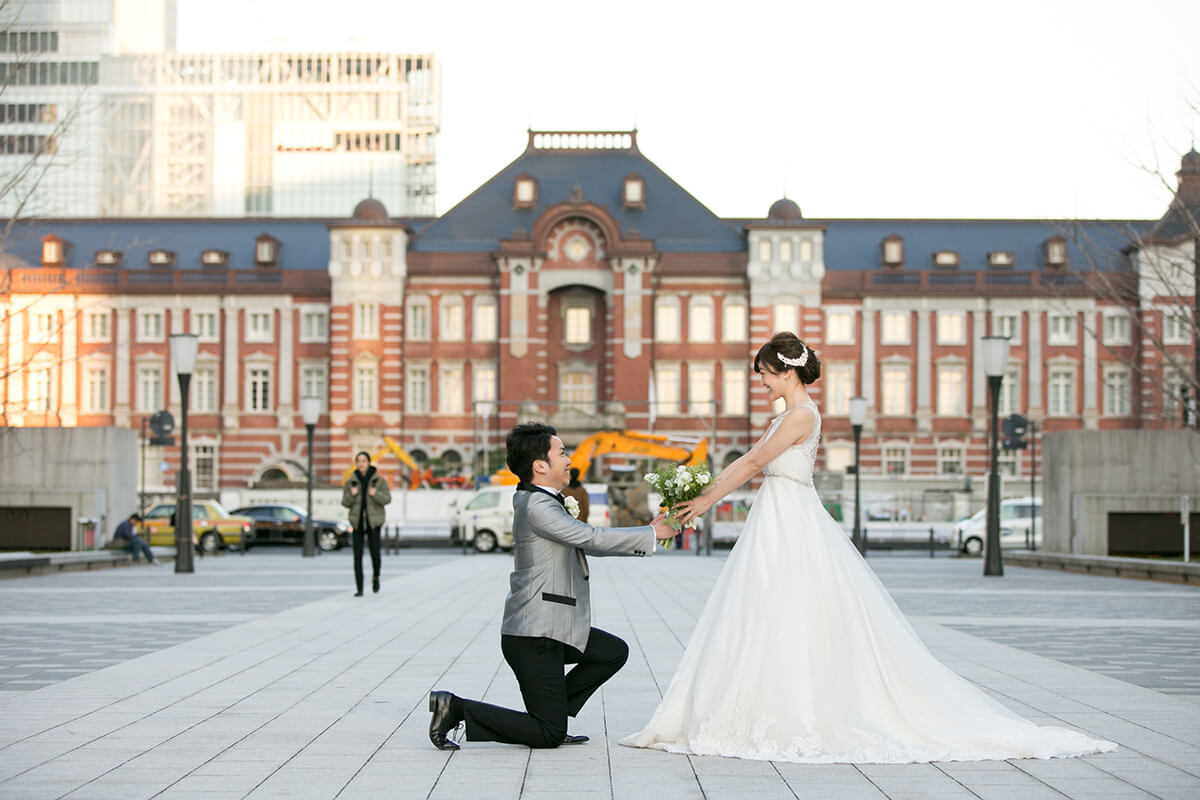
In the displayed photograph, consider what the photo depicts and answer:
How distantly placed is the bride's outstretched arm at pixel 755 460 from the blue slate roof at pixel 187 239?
207 feet

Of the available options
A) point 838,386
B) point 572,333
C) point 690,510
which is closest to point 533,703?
point 690,510

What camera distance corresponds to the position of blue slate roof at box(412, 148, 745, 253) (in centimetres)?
6525

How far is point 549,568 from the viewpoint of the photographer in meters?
7.43

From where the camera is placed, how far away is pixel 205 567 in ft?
94.9

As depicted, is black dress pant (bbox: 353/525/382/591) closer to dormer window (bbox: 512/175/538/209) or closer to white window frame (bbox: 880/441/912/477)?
dormer window (bbox: 512/175/538/209)

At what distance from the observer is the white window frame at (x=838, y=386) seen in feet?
214

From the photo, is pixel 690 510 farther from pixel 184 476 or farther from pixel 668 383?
pixel 668 383

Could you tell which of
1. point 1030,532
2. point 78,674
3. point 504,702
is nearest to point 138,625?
point 78,674

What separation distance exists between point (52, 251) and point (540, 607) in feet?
216

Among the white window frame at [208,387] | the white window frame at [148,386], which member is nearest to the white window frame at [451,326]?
the white window frame at [208,387]

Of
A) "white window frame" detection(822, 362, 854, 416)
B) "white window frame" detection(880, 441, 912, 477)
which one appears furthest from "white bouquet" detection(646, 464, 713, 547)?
"white window frame" detection(880, 441, 912, 477)

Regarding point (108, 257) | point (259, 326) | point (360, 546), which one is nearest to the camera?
point (360, 546)

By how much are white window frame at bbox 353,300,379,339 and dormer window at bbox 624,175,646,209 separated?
11.5 meters

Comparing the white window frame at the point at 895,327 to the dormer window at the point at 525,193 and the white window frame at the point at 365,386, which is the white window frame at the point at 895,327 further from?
the white window frame at the point at 365,386
